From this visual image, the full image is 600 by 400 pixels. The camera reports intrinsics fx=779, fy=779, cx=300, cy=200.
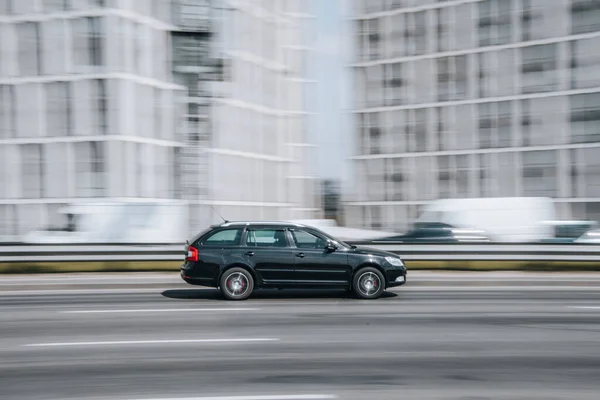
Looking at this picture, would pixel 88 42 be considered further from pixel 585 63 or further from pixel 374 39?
pixel 585 63

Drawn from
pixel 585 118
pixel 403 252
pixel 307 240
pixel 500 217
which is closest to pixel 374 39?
pixel 585 118

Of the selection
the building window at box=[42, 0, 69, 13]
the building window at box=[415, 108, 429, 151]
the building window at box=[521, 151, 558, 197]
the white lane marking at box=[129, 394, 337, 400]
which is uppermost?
the building window at box=[42, 0, 69, 13]

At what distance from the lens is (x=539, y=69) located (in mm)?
52312

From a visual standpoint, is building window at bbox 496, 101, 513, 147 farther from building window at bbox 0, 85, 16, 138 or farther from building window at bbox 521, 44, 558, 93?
building window at bbox 0, 85, 16, 138

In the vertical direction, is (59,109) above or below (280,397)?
above

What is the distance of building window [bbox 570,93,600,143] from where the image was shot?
49.8 meters

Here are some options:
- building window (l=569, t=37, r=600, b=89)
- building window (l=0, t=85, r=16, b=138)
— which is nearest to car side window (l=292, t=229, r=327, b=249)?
building window (l=0, t=85, r=16, b=138)

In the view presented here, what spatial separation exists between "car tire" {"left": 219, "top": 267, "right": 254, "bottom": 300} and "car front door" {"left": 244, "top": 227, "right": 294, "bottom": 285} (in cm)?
24

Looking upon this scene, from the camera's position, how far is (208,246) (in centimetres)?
1538

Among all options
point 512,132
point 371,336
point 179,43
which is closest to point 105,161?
point 179,43

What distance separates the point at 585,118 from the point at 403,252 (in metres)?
32.9

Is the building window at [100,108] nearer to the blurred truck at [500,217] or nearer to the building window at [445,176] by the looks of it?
the blurred truck at [500,217]

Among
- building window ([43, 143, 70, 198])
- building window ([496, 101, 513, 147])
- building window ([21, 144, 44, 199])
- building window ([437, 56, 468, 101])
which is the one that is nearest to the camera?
building window ([43, 143, 70, 198])

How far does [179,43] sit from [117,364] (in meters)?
38.1
